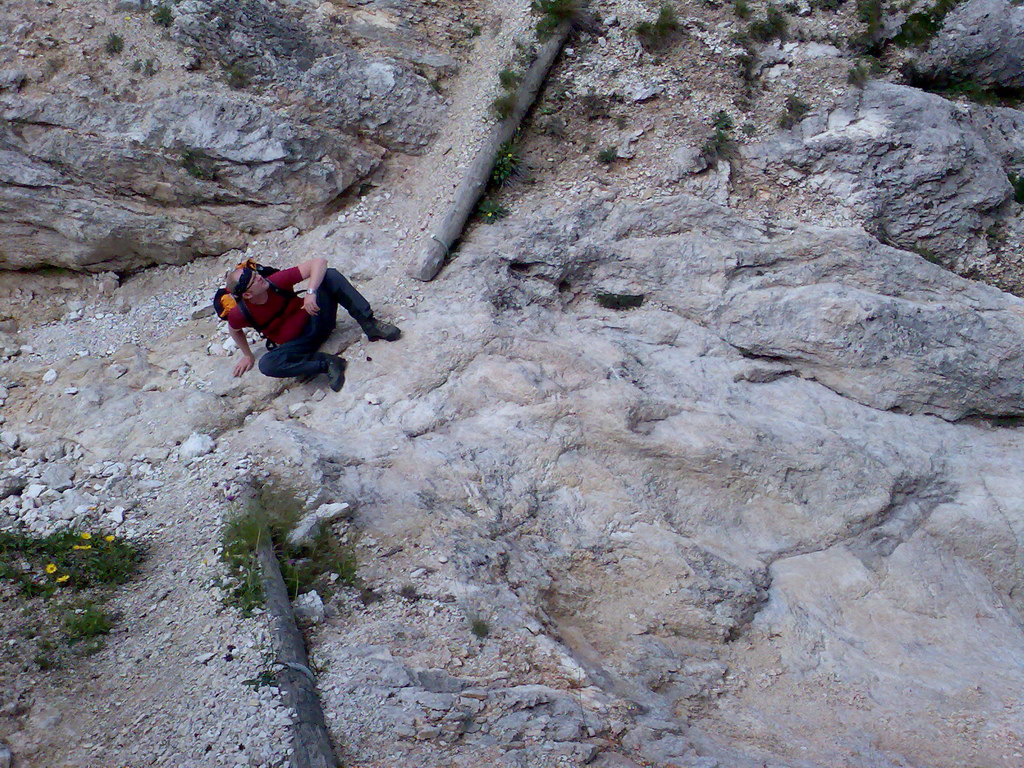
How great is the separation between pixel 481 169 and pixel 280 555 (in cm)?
514

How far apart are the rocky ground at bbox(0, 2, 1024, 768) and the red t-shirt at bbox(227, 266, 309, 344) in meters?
0.54

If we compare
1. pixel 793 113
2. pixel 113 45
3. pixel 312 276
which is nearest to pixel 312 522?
pixel 312 276

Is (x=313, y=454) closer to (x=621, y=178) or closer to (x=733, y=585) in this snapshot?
(x=733, y=585)

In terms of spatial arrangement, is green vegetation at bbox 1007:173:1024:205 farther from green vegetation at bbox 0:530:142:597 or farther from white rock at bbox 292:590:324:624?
green vegetation at bbox 0:530:142:597

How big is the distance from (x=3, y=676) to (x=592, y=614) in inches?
157

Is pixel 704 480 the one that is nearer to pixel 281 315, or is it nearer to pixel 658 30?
pixel 281 315

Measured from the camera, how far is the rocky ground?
15.1ft

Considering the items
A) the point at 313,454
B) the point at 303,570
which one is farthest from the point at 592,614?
the point at 313,454

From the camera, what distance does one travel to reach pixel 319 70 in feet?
29.2

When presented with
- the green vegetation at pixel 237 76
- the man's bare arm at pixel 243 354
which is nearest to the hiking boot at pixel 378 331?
the man's bare arm at pixel 243 354

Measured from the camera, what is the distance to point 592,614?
5.81 meters

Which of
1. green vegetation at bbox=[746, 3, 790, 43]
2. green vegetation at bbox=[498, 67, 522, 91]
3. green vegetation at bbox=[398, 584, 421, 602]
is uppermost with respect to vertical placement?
green vegetation at bbox=[746, 3, 790, 43]

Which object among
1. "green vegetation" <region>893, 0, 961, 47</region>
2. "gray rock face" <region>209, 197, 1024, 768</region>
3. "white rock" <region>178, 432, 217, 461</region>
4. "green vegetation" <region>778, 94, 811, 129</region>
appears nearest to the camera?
"gray rock face" <region>209, 197, 1024, 768</region>

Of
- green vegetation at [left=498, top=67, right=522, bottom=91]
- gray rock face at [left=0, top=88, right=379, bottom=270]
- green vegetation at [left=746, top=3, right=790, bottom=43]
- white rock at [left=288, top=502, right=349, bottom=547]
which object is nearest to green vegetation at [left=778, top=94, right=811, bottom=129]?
green vegetation at [left=746, top=3, right=790, bottom=43]
